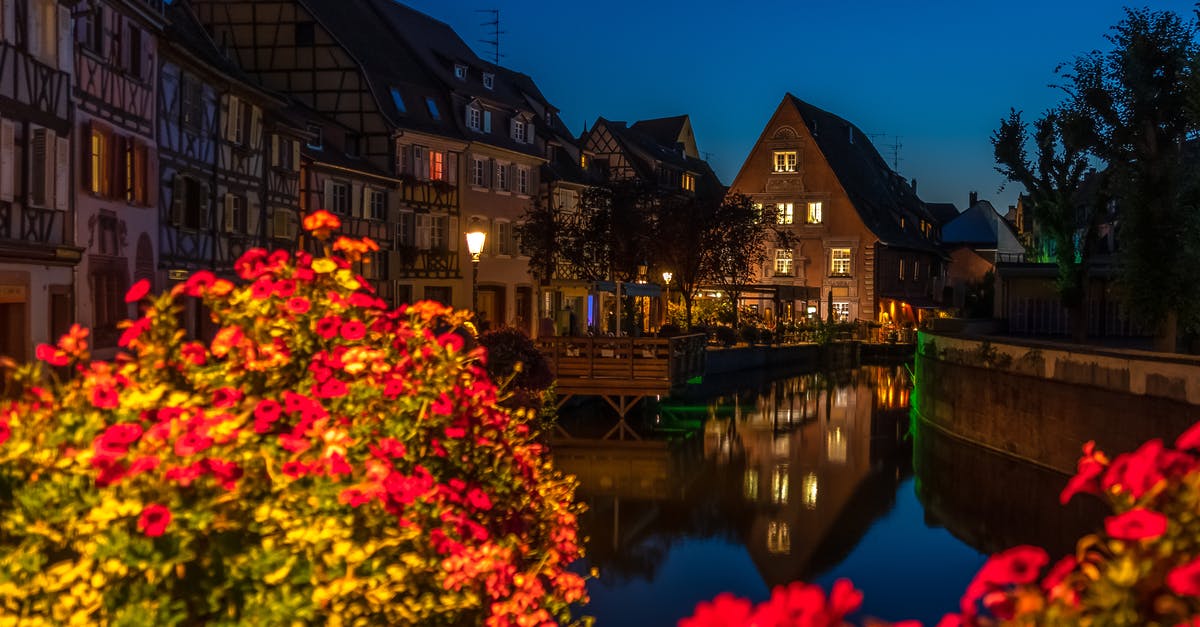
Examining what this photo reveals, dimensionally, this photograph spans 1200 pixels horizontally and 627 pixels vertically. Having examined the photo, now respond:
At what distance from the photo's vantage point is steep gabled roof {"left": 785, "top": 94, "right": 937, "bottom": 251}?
72.8 metres

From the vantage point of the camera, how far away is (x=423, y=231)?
45.9m

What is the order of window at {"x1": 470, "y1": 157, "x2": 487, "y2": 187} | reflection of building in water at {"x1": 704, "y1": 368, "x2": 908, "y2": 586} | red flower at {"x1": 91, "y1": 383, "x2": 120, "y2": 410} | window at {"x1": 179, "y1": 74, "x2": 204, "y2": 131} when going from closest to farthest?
red flower at {"x1": 91, "y1": 383, "x2": 120, "y2": 410} < reflection of building in water at {"x1": 704, "y1": 368, "x2": 908, "y2": 586} < window at {"x1": 179, "y1": 74, "x2": 204, "y2": 131} < window at {"x1": 470, "y1": 157, "x2": 487, "y2": 187}

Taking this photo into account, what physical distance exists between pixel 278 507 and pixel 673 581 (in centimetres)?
1323

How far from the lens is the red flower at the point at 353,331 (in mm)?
5703

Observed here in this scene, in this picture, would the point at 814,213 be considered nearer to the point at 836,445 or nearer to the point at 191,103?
the point at 836,445

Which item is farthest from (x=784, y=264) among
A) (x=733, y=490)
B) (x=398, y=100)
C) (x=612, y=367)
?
(x=733, y=490)

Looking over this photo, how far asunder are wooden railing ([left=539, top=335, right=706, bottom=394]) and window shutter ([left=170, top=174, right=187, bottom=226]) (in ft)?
29.3

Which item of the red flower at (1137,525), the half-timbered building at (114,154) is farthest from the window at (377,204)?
the red flower at (1137,525)

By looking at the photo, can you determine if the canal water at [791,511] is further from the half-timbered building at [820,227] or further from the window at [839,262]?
the window at [839,262]

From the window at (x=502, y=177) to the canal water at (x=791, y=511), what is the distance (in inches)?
658

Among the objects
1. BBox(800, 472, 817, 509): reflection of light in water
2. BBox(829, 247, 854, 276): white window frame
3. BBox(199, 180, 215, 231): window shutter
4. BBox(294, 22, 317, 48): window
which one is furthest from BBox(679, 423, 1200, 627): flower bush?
BBox(829, 247, 854, 276): white window frame

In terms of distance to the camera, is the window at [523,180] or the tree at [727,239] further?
the window at [523,180]

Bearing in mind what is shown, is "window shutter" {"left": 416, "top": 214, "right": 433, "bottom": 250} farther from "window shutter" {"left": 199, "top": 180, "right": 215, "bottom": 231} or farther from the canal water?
"window shutter" {"left": 199, "top": 180, "right": 215, "bottom": 231}

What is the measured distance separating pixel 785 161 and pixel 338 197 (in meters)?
37.2
